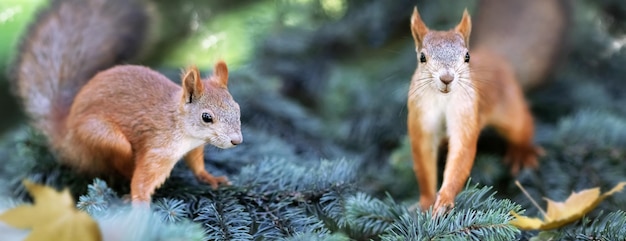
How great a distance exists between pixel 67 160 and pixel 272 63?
2.37ft

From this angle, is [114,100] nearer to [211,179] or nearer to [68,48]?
[211,179]

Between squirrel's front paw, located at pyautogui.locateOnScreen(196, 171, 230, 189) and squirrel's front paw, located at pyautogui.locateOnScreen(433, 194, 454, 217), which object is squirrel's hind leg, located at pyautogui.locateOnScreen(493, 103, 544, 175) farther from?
squirrel's front paw, located at pyautogui.locateOnScreen(196, 171, 230, 189)

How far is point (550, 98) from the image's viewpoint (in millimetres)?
1662

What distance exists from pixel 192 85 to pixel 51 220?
233 mm

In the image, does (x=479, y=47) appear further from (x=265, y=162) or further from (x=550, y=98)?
(x=265, y=162)

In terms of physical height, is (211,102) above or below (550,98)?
below

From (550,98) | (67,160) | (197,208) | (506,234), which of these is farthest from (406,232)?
(550,98)

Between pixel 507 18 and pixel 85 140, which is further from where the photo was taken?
pixel 507 18

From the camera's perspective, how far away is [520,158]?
52.7 inches

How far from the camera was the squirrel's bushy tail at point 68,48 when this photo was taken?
1.21 metres

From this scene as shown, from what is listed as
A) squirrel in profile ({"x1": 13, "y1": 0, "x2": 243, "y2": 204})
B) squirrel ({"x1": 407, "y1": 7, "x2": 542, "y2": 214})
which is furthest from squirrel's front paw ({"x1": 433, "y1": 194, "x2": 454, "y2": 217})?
squirrel in profile ({"x1": 13, "y1": 0, "x2": 243, "y2": 204})

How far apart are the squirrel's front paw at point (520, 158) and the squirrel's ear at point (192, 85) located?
2.20 feet

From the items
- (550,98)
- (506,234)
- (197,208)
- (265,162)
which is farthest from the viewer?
(550,98)

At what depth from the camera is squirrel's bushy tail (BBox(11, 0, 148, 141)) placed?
1212 mm
